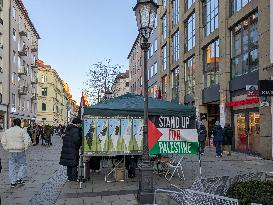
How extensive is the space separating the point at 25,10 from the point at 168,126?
175 feet

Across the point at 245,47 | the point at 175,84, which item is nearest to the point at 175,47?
the point at 175,84

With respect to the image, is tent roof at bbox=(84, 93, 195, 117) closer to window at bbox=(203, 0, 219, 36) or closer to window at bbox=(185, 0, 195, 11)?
window at bbox=(203, 0, 219, 36)

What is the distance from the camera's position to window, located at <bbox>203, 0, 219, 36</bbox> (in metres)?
27.8

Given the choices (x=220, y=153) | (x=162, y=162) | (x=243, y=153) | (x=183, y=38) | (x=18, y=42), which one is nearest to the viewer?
(x=162, y=162)

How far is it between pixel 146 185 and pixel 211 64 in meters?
20.7

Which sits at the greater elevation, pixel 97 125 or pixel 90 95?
pixel 90 95

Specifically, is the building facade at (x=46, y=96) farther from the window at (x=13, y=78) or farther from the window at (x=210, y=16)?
the window at (x=210, y=16)

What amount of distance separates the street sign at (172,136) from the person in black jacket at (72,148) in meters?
2.19

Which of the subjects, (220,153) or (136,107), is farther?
(220,153)

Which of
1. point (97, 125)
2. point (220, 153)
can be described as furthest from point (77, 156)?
point (220, 153)

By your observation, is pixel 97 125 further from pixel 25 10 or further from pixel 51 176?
pixel 25 10

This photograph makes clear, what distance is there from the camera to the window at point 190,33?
111 ft

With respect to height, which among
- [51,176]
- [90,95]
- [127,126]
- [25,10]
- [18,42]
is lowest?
[51,176]

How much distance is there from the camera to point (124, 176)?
41.3ft
